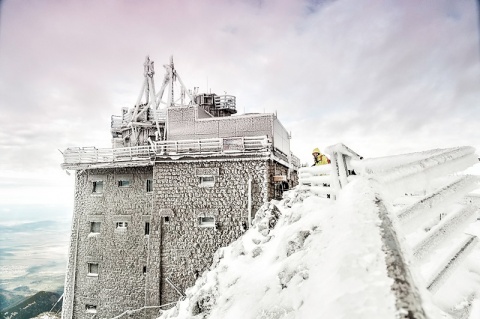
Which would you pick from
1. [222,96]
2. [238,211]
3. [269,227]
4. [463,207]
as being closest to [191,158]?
[238,211]

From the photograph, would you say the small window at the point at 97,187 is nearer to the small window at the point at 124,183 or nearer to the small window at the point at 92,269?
the small window at the point at 124,183

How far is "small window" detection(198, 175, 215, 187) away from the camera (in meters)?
15.3

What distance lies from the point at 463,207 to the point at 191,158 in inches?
520

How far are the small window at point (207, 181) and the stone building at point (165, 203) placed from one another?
0.20ft

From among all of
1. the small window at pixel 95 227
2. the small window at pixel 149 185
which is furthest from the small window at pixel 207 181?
the small window at pixel 95 227

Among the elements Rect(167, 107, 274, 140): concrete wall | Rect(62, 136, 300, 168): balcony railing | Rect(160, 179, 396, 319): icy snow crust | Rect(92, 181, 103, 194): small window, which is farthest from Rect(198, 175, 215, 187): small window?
Rect(160, 179, 396, 319): icy snow crust

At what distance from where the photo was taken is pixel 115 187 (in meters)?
18.2

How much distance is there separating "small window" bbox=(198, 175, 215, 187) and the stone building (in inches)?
2.4

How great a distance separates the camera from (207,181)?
15.4m

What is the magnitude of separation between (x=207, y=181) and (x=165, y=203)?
2760mm

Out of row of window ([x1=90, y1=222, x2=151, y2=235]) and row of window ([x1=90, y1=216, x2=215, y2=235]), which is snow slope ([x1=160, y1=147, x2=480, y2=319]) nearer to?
row of window ([x1=90, y1=216, x2=215, y2=235])

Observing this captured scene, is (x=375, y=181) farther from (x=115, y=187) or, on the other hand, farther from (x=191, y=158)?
(x=115, y=187)

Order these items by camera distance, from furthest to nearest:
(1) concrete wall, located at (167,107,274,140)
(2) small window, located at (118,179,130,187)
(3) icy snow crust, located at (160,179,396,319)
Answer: (2) small window, located at (118,179,130,187) < (1) concrete wall, located at (167,107,274,140) < (3) icy snow crust, located at (160,179,396,319)

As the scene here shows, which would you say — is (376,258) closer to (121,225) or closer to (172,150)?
(172,150)
